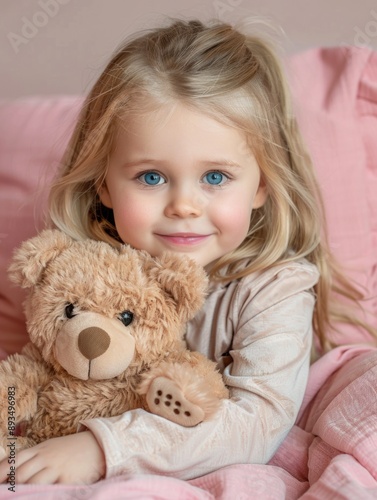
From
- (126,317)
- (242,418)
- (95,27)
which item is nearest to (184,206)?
(126,317)

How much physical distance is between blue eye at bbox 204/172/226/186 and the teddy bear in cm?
14

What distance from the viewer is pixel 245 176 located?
1.09m

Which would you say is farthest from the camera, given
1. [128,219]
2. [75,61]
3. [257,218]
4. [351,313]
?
[75,61]

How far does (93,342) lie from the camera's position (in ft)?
2.93

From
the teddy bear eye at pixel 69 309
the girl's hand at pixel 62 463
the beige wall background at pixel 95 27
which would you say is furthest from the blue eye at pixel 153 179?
the beige wall background at pixel 95 27

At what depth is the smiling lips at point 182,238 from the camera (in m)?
1.07

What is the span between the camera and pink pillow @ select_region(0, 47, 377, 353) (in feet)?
4.59

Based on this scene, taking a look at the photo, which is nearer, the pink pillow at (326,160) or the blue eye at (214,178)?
the blue eye at (214,178)

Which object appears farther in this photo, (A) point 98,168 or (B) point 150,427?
(A) point 98,168

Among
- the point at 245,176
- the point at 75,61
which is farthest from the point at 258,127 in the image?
the point at 75,61

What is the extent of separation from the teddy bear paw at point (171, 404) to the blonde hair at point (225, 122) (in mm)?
301

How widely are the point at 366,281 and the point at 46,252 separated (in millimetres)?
675

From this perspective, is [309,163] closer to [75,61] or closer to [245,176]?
[245,176]

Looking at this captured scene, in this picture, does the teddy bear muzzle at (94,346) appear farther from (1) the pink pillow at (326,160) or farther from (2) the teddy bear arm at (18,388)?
(1) the pink pillow at (326,160)
